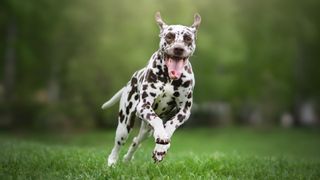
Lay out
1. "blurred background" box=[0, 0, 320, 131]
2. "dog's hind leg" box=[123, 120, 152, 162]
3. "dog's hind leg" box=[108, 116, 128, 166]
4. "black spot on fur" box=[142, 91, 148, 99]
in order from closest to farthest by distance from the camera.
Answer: "black spot on fur" box=[142, 91, 148, 99] < "dog's hind leg" box=[123, 120, 152, 162] < "dog's hind leg" box=[108, 116, 128, 166] < "blurred background" box=[0, 0, 320, 131]

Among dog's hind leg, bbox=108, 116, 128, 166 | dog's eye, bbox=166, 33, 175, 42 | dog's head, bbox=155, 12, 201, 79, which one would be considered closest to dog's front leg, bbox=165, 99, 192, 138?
dog's head, bbox=155, 12, 201, 79

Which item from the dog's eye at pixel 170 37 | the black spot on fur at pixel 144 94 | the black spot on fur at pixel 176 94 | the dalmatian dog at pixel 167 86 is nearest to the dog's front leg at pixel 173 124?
the dalmatian dog at pixel 167 86

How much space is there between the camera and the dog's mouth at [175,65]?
8906mm

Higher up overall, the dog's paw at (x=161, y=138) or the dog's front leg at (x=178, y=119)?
the dog's front leg at (x=178, y=119)

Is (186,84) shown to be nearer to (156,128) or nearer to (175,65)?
(175,65)

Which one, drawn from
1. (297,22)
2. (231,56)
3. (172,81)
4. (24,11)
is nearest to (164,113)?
(172,81)

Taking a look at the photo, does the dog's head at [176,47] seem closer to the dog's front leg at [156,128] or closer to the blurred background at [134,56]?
the dog's front leg at [156,128]

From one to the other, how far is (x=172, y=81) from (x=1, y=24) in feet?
102

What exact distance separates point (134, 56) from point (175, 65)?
90.3 ft

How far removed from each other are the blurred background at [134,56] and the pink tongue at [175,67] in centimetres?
2730

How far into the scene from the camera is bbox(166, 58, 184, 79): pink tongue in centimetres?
891

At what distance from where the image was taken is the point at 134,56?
36.4m

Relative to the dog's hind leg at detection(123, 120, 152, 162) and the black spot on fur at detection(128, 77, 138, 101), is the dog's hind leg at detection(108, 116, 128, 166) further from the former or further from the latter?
the black spot on fur at detection(128, 77, 138, 101)

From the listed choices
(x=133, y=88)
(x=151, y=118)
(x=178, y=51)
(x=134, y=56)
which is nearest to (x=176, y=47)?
(x=178, y=51)
